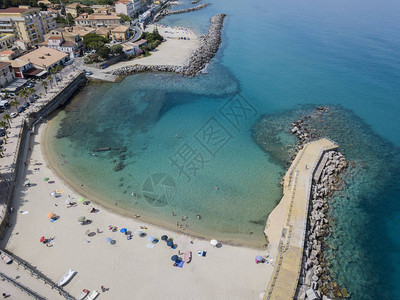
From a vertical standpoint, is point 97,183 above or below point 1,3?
below

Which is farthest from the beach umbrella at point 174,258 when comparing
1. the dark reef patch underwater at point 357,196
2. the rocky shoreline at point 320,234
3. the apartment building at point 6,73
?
the apartment building at point 6,73

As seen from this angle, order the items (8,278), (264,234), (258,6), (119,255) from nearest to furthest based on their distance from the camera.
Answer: (8,278), (119,255), (264,234), (258,6)

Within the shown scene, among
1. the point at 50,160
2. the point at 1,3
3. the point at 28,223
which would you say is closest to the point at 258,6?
the point at 1,3

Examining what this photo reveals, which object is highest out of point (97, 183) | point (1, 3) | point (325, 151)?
point (1, 3)

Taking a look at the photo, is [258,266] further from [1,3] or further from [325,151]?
[1,3]

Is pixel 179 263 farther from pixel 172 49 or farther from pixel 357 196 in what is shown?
pixel 172 49

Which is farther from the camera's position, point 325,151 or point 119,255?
point 325,151

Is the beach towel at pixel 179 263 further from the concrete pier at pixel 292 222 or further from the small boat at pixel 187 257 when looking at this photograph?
the concrete pier at pixel 292 222

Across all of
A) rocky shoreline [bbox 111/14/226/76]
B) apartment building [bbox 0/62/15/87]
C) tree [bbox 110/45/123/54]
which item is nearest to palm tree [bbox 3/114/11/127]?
apartment building [bbox 0/62/15/87]
